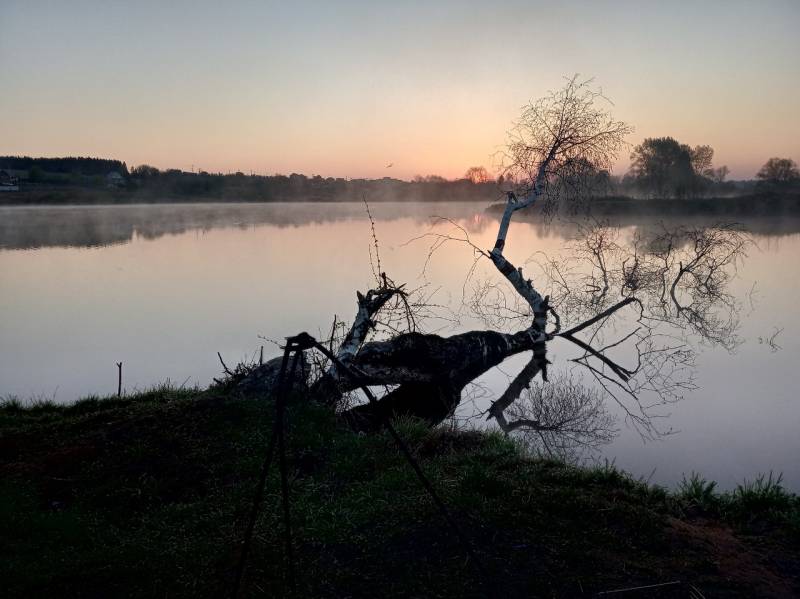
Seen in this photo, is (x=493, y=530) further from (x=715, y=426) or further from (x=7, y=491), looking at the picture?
(x=715, y=426)

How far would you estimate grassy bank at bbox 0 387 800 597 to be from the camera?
4129 mm

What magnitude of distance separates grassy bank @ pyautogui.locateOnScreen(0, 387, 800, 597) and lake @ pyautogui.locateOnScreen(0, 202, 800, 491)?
278 centimetres

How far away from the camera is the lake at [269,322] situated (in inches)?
359

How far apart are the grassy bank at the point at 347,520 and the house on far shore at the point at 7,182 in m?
90.9

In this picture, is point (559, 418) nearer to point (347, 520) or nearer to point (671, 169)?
point (347, 520)

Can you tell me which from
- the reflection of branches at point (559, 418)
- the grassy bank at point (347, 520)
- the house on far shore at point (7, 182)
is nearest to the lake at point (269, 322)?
the reflection of branches at point (559, 418)

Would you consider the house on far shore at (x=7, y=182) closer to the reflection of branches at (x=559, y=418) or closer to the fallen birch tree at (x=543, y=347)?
the fallen birch tree at (x=543, y=347)

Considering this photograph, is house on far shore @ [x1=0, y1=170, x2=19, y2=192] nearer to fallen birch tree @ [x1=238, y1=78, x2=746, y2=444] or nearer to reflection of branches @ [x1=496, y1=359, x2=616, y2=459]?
fallen birch tree @ [x1=238, y1=78, x2=746, y2=444]

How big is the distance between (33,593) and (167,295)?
18.9 m

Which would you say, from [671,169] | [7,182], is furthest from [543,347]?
[7,182]

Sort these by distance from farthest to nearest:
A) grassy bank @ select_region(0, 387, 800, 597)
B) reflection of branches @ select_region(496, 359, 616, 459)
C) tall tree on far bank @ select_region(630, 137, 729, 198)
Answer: tall tree on far bank @ select_region(630, 137, 729, 198)
reflection of branches @ select_region(496, 359, 616, 459)
grassy bank @ select_region(0, 387, 800, 597)

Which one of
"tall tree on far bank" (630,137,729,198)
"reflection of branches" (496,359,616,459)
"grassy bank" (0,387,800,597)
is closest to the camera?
"grassy bank" (0,387,800,597)

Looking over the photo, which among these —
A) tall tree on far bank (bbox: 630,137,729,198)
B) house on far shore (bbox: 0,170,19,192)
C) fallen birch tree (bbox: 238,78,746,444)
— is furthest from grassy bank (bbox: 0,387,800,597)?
house on far shore (bbox: 0,170,19,192)

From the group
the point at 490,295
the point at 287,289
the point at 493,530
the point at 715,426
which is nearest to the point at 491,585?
the point at 493,530
